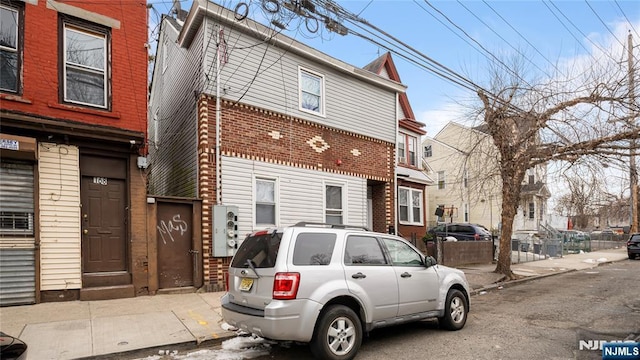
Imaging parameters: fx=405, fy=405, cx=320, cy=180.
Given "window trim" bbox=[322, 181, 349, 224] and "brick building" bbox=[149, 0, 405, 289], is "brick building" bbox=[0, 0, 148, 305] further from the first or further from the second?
"window trim" bbox=[322, 181, 349, 224]

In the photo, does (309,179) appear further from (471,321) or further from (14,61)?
(14,61)

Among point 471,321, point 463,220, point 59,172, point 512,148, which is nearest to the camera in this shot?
point 471,321

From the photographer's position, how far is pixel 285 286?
15.5 ft

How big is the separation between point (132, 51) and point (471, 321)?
8808 millimetres

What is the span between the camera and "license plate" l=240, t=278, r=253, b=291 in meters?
5.09

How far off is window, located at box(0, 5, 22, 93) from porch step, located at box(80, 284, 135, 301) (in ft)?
13.1

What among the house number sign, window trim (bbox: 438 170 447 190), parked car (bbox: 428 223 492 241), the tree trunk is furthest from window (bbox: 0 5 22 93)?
window trim (bbox: 438 170 447 190)

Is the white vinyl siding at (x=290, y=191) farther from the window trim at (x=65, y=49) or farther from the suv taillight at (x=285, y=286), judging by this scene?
the suv taillight at (x=285, y=286)

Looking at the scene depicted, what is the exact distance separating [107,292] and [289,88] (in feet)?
21.9

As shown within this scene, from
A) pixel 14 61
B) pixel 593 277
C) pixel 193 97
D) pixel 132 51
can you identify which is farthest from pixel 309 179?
pixel 593 277

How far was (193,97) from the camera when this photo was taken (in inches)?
411

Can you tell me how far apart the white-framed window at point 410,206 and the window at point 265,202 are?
9.01 metres

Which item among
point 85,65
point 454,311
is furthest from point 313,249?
point 85,65

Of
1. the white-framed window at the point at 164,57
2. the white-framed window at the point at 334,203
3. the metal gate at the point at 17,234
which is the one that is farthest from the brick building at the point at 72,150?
the white-framed window at the point at 164,57
